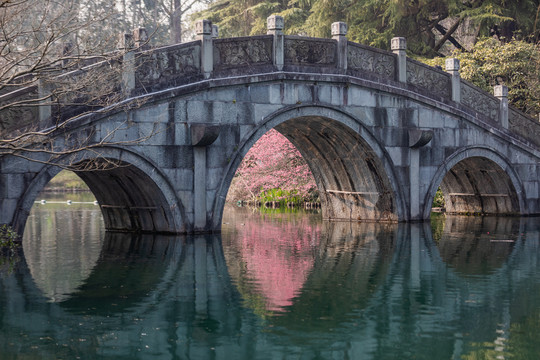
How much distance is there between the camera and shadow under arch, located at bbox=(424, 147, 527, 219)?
62.2ft

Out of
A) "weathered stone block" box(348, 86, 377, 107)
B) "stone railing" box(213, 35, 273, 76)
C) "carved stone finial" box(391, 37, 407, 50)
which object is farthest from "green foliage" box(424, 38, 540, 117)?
"stone railing" box(213, 35, 273, 76)

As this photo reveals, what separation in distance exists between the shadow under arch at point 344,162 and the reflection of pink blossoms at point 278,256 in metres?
0.92

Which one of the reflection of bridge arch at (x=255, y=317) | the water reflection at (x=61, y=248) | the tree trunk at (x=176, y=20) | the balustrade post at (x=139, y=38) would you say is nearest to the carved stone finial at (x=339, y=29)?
the balustrade post at (x=139, y=38)

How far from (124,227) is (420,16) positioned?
14696 mm

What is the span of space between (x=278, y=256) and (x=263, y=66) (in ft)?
13.7

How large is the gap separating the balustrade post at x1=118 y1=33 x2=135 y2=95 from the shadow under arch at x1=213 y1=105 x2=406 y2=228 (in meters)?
2.73

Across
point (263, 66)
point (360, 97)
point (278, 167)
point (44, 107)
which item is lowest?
point (278, 167)

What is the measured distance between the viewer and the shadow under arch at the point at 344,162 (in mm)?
16234

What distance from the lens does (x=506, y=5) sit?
26.2 metres

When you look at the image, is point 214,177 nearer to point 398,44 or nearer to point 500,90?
point 398,44

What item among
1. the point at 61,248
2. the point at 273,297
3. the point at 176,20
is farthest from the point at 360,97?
the point at 176,20

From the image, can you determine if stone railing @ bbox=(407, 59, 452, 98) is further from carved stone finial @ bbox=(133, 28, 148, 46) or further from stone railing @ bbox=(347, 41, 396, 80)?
carved stone finial @ bbox=(133, 28, 148, 46)

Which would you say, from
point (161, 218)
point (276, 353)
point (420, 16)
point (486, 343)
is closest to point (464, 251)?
point (161, 218)

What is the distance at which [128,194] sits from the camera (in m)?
14.9
